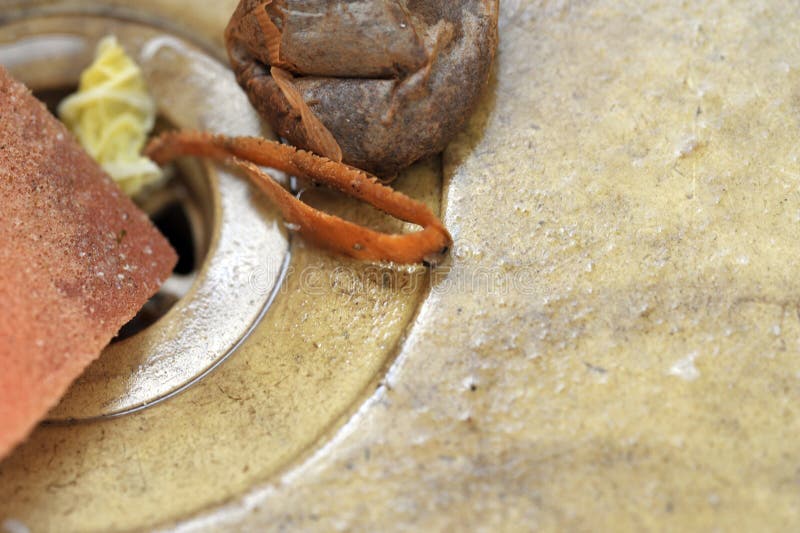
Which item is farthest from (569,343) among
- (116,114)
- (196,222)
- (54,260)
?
(116,114)

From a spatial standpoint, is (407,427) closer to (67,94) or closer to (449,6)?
(449,6)

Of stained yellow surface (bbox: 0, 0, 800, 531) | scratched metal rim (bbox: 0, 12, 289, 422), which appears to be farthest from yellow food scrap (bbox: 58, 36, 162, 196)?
stained yellow surface (bbox: 0, 0, 800, 531)

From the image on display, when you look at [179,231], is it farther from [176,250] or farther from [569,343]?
[569,343]

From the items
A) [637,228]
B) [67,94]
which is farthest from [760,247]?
[67,94]

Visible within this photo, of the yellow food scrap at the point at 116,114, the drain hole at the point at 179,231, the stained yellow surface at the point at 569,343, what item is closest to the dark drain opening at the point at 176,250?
the drain hole at the point at 179,231

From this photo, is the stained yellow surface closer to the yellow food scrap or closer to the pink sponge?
the pink sponge
